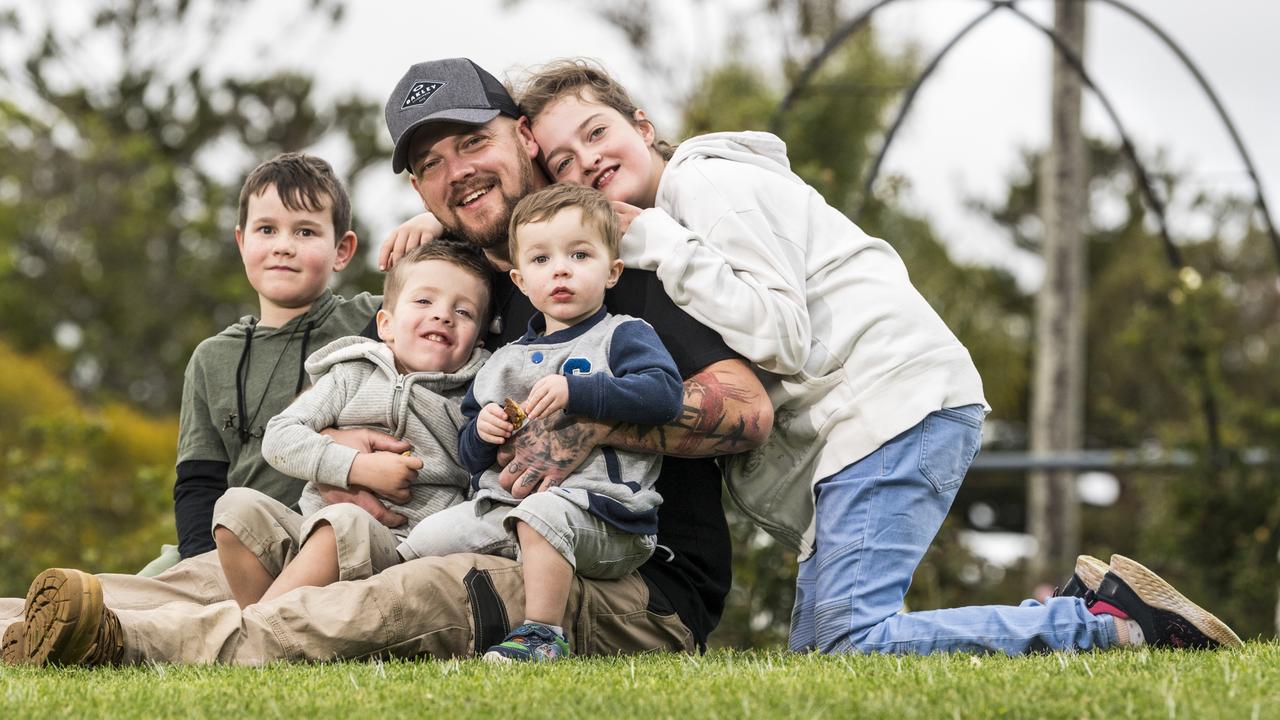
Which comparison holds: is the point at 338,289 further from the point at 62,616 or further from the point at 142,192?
the point at 62,616

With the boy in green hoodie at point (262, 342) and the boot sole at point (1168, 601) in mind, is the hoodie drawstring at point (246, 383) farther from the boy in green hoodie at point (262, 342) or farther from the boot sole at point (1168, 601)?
the boot sole at point (1168, 601)

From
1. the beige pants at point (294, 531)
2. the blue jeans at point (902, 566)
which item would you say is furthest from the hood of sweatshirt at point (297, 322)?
the blue jeans at point (902, 566)

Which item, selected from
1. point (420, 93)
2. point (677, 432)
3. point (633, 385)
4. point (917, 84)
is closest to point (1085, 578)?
point (677, 432)

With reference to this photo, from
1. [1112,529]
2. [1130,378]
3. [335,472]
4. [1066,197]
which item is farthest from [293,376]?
[1130,378]

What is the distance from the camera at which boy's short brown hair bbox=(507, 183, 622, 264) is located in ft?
13.9

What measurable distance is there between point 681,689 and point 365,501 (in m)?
1.34

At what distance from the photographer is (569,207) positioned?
4250 millimetres

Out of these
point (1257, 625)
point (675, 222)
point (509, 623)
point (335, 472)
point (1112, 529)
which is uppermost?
point (675, 222)

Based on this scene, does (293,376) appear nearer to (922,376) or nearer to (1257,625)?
(922,376)

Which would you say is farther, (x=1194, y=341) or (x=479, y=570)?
(x=1194, y=341)

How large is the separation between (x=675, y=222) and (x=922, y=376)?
0.83 m

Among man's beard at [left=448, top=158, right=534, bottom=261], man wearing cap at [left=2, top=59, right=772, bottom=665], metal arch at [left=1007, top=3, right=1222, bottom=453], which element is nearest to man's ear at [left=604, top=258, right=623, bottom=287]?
man wearing cap at [left=2, top=59, right=772, bottom=665]

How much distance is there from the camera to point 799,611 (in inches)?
184

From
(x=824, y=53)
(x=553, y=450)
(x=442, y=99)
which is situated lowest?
(x=553, y=450)
